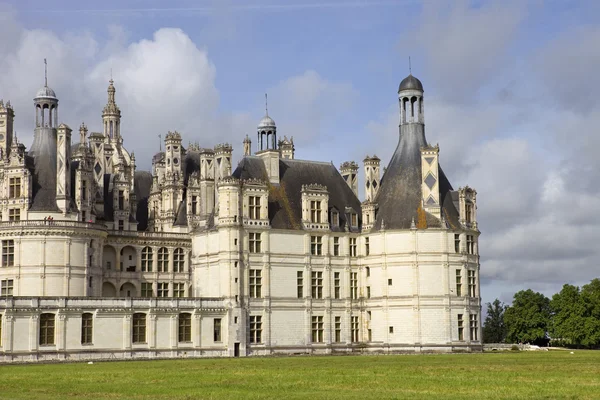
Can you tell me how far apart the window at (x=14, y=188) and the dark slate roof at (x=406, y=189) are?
26389mm

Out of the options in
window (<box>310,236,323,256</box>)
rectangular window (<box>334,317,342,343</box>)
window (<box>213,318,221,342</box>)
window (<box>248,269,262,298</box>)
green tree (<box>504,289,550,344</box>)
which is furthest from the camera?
green tree (<box>504,289,550,344</box>)

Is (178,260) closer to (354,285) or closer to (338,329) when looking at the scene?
(354,285)

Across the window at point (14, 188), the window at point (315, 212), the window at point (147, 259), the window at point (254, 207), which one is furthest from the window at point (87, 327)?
the window at point (147, 259)

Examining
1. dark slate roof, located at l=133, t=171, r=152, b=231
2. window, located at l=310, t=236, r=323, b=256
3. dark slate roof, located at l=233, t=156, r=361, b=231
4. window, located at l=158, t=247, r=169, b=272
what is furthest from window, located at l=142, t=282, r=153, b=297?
window, located at l=310, t=236, r=323, b=256

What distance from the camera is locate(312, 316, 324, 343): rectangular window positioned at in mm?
75125

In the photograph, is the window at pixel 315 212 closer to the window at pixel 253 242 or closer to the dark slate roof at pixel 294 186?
the dark slate roof at pixel 294 186

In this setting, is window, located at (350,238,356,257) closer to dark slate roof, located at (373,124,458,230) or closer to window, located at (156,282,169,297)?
dark slate roof, located at (373,124,458,230)

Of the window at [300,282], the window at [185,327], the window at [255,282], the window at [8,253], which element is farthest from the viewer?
the window at [8,253]

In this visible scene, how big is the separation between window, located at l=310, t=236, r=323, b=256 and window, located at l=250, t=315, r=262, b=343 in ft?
21.9

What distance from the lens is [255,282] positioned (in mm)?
72562

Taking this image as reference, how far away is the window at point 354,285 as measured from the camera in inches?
3049

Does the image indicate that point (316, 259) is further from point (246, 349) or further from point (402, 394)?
→ point (402, 394)

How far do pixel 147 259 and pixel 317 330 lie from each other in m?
18.1

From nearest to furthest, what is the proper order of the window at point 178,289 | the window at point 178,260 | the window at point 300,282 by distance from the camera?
the window at point 300,282
the window at point 178,289
the window at point 178,260
